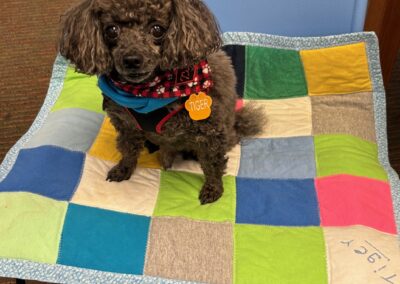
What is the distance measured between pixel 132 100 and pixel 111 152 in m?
0.39

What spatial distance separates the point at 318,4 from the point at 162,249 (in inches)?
43.6

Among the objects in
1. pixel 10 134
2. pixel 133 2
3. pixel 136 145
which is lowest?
pixel 10 134

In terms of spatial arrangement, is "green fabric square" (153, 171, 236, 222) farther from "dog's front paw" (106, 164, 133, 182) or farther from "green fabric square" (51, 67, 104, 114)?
"green fabric square" (51, 67, 104, 114)

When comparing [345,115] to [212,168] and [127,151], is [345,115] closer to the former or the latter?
[212,168]

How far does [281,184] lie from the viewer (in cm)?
143

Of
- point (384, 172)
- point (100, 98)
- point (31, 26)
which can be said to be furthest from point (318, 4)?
point (31, 26)

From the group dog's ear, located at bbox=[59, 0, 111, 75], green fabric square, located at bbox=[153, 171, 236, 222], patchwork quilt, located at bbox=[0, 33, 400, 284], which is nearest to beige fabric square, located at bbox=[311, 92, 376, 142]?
patchwork quilt, located at bbox=[0, 33, 400, 284]

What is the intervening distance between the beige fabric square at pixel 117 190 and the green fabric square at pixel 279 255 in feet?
0.92

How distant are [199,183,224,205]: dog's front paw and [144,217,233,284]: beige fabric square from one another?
0.28 ft

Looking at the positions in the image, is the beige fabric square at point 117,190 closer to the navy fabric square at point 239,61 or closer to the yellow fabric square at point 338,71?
the navy fabric square at point 239,61

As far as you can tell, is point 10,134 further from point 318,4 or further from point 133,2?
point 318,4

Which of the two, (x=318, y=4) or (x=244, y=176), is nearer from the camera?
(x=244, y=176)

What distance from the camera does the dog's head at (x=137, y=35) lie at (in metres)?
1.07

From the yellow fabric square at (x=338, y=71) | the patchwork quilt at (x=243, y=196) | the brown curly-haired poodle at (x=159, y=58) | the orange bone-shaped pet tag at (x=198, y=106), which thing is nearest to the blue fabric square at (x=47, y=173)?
the patchwork quilt at (x=243, y=196)
